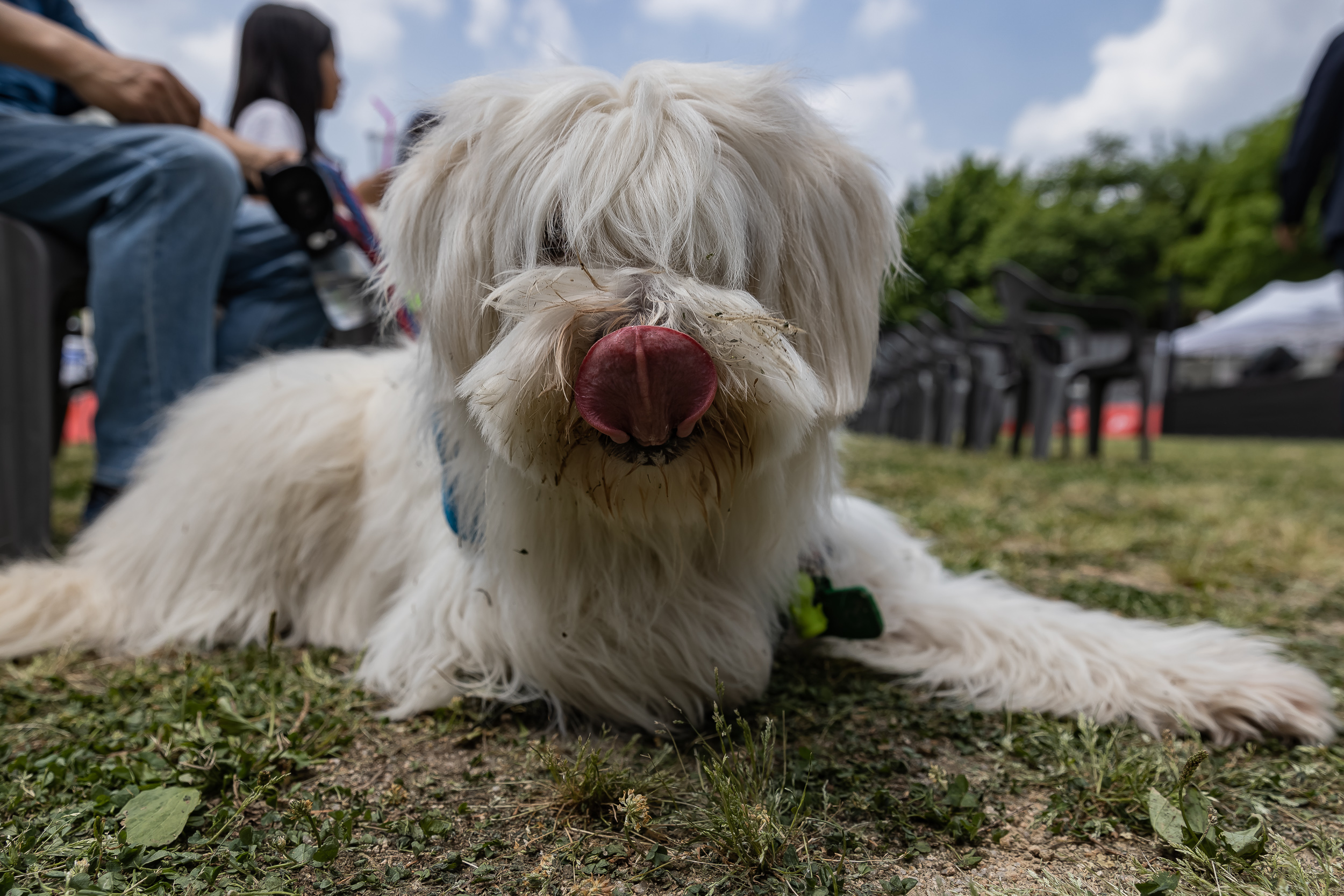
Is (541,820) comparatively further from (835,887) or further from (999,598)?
(999,598)

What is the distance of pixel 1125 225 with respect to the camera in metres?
40.8

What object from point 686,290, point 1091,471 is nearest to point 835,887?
point 686,290

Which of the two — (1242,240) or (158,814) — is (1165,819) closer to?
(158,814)

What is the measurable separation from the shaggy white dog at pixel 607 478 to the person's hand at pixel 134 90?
1127 millimetres

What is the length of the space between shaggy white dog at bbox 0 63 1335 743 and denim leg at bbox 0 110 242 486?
52cm

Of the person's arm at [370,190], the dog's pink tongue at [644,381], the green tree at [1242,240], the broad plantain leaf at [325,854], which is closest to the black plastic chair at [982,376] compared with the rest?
the person's arm at [370,190]

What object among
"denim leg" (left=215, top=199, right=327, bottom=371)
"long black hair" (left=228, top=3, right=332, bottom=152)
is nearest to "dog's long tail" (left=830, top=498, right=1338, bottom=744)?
"denim leg" (left=215, top=199, right=327, bottom=371)

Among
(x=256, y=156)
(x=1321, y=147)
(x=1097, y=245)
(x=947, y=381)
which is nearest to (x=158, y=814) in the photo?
(x=256, y=156)

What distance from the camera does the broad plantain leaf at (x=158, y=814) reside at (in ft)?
3.96

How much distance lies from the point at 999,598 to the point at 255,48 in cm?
382

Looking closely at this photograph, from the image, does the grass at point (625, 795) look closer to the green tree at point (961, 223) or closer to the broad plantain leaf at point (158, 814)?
the broad plantain leaf at point (158, 814)

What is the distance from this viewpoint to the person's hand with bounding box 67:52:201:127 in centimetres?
247

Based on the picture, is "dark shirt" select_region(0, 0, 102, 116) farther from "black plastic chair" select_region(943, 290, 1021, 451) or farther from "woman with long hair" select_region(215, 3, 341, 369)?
"black plastic chair" select_region(943, 290, 1021, 451)

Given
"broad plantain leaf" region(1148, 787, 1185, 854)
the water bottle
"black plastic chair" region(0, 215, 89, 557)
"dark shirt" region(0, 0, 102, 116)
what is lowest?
"broad plantain leaf" region(1148, 787, 1185, 854)
